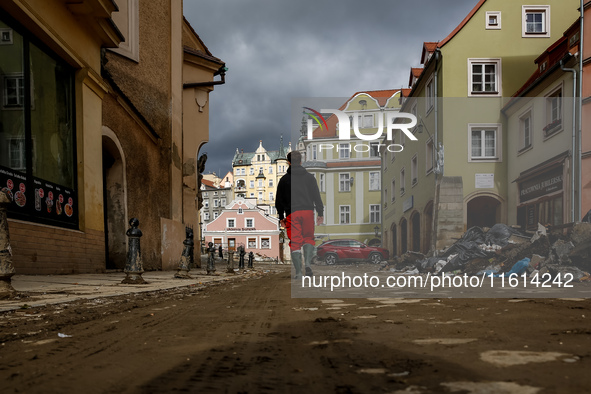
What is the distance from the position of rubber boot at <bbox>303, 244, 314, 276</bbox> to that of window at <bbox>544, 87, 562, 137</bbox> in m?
9.32

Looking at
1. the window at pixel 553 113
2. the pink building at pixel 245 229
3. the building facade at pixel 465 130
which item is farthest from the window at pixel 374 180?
the pink building at pixel 245 229

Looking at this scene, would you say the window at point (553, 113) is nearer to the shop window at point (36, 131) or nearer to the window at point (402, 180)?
the window at point (402, 180)

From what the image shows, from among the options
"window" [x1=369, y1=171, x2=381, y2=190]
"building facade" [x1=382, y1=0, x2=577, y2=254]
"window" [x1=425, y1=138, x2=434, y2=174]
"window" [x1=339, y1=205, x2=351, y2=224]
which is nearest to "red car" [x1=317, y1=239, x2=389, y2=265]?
"window" [x1=339, y1=205, x2=351, y2=224]

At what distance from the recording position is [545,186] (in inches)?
499

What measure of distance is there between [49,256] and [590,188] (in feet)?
40.4

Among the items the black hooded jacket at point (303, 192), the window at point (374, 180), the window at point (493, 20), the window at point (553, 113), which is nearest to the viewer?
the black hooded jacket at point (303, 192)

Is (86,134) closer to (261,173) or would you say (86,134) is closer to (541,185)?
(541,185)

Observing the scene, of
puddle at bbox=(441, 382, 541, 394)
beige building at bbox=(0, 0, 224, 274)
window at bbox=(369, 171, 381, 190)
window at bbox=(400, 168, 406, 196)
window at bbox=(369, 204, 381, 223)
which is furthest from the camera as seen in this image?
window at bbox=(400, 168, 406, 196)

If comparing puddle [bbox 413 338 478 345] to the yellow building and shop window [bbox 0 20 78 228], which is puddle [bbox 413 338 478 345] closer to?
shop window [bbox 0 20 78 228]

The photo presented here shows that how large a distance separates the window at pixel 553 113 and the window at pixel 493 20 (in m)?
3.74

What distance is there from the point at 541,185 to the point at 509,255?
2477 millimetres

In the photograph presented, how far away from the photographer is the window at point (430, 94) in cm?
1462

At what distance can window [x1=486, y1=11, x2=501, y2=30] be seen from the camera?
16.5 m

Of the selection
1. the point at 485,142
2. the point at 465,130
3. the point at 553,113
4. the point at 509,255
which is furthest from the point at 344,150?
the point at 553,113
